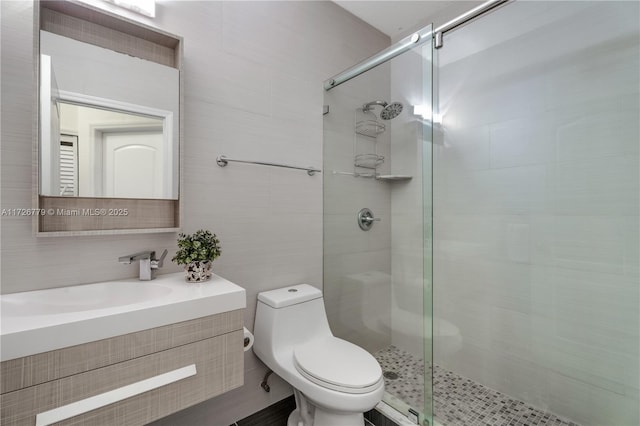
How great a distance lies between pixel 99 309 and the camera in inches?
36.5

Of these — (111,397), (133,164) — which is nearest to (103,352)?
(111,397)

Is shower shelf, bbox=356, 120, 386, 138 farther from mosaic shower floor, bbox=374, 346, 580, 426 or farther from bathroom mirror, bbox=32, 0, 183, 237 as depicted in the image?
mosaic shower floor, bbox=374, 346, 580, 426

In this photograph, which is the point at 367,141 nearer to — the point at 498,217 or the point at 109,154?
Result: the point at 498,217

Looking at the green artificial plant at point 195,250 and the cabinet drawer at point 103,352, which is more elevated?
the green artificial plant at point 195,250

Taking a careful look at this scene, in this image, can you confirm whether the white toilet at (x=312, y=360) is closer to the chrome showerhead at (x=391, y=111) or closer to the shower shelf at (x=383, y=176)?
the shower shelf at (x=383, y=176)

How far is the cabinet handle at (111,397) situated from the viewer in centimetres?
77

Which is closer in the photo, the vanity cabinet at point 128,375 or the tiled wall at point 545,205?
the vanity cabinet at point 128,375

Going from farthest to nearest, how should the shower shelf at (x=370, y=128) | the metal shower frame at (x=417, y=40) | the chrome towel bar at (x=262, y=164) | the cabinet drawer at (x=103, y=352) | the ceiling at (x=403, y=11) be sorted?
1. the ceiling at (x=403, y=11)
2. the shower shelf at (x=370, y=128)
3. the chrome towel bar at (x=262, y=164)
4. the metal shower frame at (x=417, y=40)
5. the cabinet drawer at (x=103, y=352)

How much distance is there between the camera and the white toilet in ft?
3.91

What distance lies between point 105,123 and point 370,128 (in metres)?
1.32

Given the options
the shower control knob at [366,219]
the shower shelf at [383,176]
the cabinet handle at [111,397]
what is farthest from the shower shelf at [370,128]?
the cabinet handle at [111,397]

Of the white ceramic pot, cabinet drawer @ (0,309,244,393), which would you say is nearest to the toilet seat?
cabinet drawer @ (0,309,244,393)

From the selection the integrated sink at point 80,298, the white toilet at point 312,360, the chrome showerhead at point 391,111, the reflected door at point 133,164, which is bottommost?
the white toilet at point 312,360

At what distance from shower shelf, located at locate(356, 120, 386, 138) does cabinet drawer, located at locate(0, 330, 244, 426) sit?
1.31 meters
